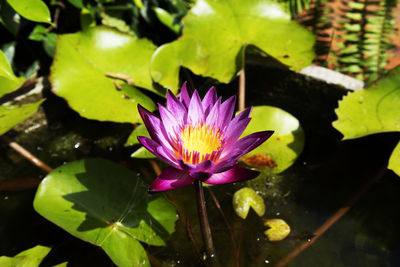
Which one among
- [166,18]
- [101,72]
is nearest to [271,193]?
[101,72]

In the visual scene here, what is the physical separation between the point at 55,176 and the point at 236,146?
0.67 m

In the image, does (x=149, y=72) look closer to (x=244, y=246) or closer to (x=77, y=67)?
(x=77, y=67)

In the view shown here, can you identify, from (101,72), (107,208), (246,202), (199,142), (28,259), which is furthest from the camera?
(101,72)

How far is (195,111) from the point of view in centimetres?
91

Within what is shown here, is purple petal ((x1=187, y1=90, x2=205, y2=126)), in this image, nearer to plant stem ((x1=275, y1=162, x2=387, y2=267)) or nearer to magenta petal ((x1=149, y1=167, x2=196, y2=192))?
magenta petal ((x1=149, y1=167, x2=196, y2=192))

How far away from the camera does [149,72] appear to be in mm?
1530

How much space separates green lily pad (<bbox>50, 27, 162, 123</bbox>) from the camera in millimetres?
1362

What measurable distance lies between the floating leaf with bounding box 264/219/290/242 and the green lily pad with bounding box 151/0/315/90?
58 centimetres

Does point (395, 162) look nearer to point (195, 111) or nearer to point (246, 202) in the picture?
point (246, 202)

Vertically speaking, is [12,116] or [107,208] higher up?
[12,116]

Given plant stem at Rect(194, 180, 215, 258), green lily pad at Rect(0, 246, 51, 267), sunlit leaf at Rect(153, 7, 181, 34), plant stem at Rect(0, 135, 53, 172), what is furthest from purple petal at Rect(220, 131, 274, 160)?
sunlit leaf at Rect(153, 7, 181, 34)

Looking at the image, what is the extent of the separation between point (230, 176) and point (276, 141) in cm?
61

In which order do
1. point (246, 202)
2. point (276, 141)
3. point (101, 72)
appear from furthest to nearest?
point (101, 72) < point (276, 141) < point (246, 202)

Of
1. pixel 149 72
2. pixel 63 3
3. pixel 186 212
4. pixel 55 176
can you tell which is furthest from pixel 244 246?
pixel 63 3
